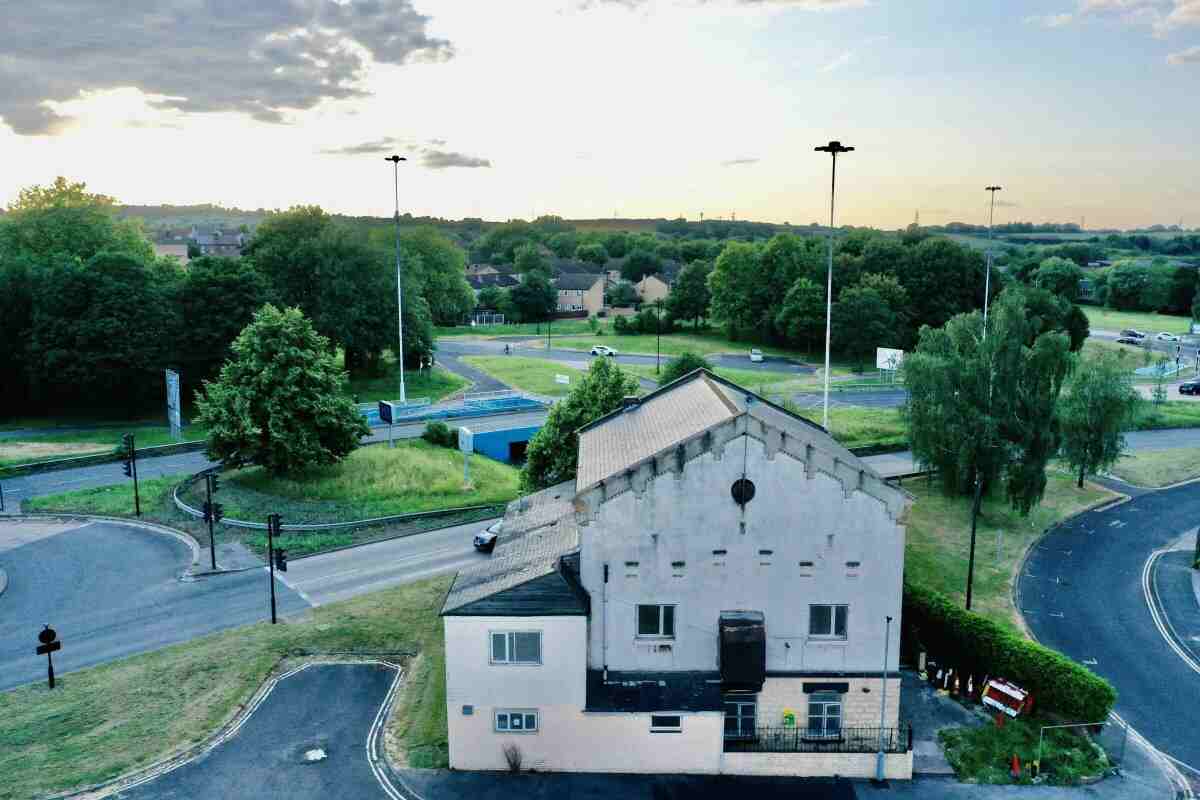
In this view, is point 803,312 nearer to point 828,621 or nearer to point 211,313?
point 211,313

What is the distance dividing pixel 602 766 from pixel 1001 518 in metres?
33.7

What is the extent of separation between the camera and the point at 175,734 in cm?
2664

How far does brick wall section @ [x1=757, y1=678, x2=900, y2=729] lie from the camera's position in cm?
2645

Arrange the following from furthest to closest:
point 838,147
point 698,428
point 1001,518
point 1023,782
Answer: point 1001,518 < point 838,147 < point 698,428 < point 1023,782

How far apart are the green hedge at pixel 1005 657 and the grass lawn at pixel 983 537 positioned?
6.22 meters

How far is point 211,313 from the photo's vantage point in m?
72.5

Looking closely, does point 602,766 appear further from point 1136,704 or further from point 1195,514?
point 1195,514

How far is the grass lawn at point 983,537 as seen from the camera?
132 ft

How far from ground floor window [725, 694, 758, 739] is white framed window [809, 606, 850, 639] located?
2778mm

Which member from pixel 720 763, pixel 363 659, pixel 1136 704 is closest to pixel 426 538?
pixel 363 659

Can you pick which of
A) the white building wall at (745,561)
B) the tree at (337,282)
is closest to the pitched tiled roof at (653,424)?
the white building wall at (745,561)

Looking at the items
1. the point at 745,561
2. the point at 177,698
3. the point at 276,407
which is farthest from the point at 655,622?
the point at 276,407

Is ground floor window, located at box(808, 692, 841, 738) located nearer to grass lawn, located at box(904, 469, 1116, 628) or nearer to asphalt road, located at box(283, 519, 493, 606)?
grass lawn, located at box(904, 469, 1116, 628)

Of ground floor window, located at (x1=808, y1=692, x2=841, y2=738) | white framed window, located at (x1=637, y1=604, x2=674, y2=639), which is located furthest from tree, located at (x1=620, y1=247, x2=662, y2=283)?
ground floor window, located at (x1=808, y1=692, x2=841, y2=738)
